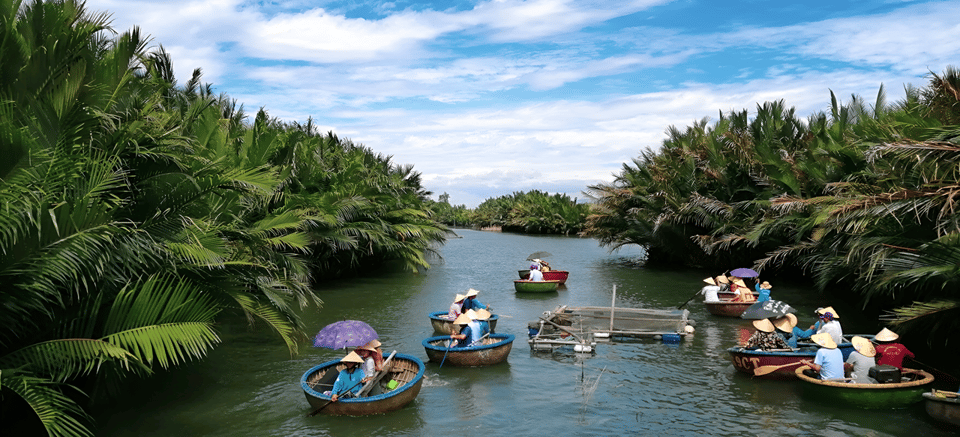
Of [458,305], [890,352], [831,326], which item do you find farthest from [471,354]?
[890,352]

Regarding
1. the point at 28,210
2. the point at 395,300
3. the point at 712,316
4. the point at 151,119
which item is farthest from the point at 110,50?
the point at 712,316

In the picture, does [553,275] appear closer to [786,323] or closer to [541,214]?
[786,323]

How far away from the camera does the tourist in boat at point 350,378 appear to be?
10.9m

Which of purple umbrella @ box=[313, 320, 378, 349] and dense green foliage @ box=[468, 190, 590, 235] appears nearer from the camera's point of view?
purple umbrella @ box=[313, 320, 378, 349]

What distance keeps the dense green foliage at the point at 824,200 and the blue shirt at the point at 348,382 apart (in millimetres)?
9138

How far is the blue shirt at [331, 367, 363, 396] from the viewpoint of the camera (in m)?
11.0

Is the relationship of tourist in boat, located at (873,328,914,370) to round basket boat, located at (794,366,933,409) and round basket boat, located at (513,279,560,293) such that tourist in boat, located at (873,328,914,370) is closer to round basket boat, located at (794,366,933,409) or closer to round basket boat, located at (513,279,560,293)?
round basket boat, located at (794,366,933,409)

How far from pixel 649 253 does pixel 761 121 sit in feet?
37.7

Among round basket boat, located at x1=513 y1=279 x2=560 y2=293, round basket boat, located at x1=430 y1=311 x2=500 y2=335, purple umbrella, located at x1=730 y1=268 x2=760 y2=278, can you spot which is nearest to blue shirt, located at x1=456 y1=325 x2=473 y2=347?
round basket boat, located at x1=430 y1=311 x2=500 y2=335

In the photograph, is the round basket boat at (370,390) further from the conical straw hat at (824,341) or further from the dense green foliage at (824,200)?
the dense green foliage at (824,200)

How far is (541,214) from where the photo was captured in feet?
Result: 274

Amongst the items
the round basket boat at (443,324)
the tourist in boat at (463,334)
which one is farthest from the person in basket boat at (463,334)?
the round basket boat at (443,324)

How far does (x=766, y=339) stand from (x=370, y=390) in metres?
8.10

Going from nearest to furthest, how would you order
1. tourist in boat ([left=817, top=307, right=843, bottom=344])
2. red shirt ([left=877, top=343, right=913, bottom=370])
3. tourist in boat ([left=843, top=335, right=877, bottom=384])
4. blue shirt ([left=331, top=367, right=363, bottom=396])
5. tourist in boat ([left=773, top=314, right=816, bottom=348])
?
blue shirt ([left=331, top=367, right=363, bottom=396]), tourist in boat ([left=843, top=335, right=877, bottom=384]), red shirt ([left=877, top=343, right=913, bottom=370]), tourist in boat ([left=817, top=307, right=843, bottom=344]), tourist in boat ([left=773, top=314, right=816, bottom=348])
